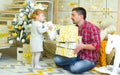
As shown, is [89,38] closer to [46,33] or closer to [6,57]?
[46,33]

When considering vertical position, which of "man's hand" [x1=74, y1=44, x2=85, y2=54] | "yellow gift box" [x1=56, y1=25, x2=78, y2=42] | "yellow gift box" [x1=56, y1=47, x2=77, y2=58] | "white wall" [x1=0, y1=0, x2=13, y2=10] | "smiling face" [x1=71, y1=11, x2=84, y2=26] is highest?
"white wall" [x1=0, y1=0, x2=13, y2=10]

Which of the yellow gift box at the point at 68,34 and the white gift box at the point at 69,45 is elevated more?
the yellow gift box at the point at 68,34

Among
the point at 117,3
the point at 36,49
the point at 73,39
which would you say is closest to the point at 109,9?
the point at 117,3

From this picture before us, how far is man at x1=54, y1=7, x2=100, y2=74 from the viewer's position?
2760 mm

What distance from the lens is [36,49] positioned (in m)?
2.98

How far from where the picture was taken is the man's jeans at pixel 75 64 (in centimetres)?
274

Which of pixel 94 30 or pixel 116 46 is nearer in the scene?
pixel 116 46

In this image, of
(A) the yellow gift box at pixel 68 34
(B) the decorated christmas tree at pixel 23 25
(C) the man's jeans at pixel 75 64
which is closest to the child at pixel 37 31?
(A) the yellow gift box at pixel 68 34

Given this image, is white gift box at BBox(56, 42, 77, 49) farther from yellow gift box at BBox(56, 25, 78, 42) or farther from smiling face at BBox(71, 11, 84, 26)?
smiling face at BBox(71, 11, 84, 26)

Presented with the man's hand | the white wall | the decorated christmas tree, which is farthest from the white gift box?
the white wall

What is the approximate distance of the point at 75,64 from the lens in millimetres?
2789

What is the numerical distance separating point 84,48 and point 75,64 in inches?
8.9

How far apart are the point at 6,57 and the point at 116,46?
196cm

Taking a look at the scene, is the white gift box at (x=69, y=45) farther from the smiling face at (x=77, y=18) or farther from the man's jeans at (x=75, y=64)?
the smiling face at (x=77, y=18)
